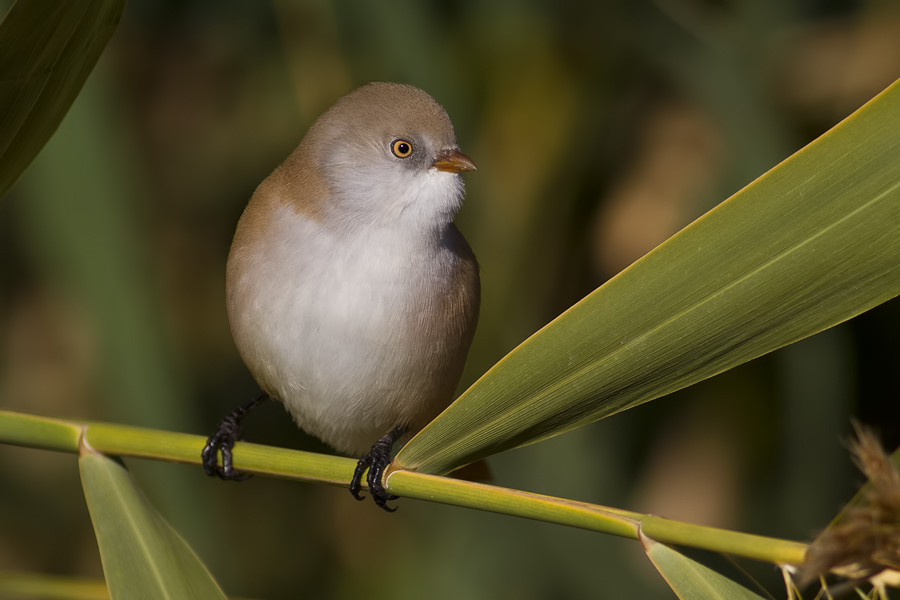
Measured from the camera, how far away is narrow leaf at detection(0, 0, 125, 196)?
124 centimetres

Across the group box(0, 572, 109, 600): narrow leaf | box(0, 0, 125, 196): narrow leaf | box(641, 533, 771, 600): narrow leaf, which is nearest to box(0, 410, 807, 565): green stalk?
box(641, 533, 771, 600): narrow leaf

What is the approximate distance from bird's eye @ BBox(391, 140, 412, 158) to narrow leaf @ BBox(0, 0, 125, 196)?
72 centimetres

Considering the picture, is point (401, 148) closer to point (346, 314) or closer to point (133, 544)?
point (346, 314)

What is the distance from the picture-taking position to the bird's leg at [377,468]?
1650 millimetres

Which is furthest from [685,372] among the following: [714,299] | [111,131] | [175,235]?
[175,235]

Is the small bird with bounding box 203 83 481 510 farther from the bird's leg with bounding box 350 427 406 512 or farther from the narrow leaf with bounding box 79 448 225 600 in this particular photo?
the narrow leaf with bounding box 79 448 225 600

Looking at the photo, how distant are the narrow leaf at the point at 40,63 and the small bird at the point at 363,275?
0.60 meters

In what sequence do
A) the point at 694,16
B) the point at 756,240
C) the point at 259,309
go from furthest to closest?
the point at 694,16, the point at 259,309, the point at 756,240

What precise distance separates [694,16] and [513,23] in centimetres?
62

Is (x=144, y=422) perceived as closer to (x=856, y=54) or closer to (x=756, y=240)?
(x=756, y=240)

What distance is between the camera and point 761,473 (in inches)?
124

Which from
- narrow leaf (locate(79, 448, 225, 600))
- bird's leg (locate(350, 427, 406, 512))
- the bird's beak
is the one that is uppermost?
the bird's beak

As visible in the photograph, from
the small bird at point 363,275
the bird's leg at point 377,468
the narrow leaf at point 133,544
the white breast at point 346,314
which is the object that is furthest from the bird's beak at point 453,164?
the narrow leaf at point 133,544

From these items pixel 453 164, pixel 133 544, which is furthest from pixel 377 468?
pixel 453 164
